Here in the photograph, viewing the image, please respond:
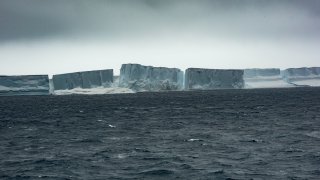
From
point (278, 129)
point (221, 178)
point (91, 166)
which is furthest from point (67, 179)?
point (278, 129)

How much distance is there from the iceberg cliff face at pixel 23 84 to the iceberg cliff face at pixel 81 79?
16.9ft

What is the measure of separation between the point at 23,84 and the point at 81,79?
22.6m

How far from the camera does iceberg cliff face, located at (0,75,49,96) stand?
17825 cm

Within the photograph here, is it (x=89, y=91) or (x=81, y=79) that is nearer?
(x=81, y=79)

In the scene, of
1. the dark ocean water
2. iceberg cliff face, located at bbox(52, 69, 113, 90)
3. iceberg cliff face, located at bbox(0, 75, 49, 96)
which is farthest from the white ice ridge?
the dark ocean water

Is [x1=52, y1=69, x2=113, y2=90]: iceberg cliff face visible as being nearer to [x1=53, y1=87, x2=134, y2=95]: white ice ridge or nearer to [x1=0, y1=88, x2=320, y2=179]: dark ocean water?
[x1=53, y1=87, x2=134, y2=95]: white ice ridge

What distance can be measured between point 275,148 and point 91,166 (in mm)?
14516

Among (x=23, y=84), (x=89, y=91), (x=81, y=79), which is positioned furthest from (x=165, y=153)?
(x=89, y=91)

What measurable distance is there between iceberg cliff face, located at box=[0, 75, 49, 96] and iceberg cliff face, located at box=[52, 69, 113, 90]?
203 inches

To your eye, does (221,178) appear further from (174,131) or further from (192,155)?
(174,131)

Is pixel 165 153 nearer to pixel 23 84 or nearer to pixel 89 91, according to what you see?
pixel 23 84

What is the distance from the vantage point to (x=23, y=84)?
182250 millimetres

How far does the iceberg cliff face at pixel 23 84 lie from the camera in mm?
178250

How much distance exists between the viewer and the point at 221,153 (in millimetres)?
33812
